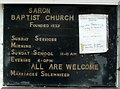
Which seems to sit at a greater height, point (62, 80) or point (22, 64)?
point (22, 64)

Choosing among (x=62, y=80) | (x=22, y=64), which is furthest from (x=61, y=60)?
(x=22, y=64)

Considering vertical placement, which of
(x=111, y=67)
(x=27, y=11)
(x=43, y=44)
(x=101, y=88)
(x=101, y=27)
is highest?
(x=27, y=11)

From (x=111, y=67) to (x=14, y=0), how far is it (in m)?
1.91

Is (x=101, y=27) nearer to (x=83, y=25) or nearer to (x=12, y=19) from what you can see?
(x=83, y=25)

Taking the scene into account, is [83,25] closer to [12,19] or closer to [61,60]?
[61,60]

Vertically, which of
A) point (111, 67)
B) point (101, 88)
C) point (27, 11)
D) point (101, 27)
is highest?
point (27, 11)

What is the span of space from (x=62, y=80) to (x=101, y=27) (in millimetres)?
1076

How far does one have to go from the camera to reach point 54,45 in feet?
13.9

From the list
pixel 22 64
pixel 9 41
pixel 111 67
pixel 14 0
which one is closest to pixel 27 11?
pixel 14 0

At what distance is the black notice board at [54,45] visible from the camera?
4.22 m

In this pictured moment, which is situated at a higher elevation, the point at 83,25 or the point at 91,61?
the point at 83,25

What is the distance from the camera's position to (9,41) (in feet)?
13.9

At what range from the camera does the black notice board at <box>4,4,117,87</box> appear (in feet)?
13.9

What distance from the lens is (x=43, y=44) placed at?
423cm
